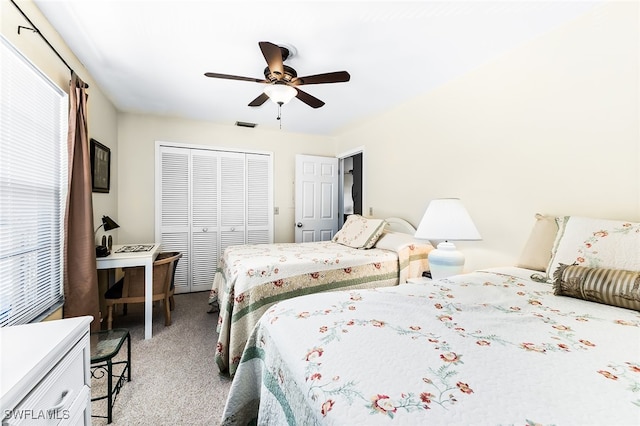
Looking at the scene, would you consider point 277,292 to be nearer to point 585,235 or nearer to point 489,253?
point 489,253

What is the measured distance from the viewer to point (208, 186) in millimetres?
4109

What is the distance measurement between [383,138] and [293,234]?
84.2 inches

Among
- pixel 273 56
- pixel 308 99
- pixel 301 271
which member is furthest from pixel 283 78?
pixel 301 271

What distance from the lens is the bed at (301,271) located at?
205 cm

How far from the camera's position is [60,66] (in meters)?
2.06

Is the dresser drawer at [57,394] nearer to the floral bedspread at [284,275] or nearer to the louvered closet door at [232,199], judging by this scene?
the floral bedspread at [284,275]

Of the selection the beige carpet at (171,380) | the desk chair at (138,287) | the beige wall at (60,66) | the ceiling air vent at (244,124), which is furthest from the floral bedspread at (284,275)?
the ceiling air vent at (244,124)

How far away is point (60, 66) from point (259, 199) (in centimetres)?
270

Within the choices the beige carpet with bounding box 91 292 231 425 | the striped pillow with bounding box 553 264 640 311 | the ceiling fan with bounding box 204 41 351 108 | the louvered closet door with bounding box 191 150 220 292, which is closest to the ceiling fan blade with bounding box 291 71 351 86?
the ceiling fan with bounding box 204 41 351 108

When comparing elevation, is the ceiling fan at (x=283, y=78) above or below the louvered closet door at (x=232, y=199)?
above

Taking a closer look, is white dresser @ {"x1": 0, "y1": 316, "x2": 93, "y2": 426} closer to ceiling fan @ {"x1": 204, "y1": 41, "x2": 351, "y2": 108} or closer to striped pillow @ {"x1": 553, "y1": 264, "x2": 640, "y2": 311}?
ceiling fan @ {"x1": 204, "y1": 41, "x2": 351, "y2": 108}

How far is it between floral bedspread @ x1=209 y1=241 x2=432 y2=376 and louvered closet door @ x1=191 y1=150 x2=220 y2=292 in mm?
1090

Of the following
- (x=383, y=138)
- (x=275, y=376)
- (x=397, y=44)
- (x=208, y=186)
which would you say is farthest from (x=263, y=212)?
(x=275, y=376)

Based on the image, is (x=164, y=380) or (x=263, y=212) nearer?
(x=164, y=380)
